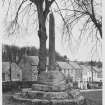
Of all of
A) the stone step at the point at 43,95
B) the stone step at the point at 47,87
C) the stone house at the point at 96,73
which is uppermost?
the stone house at the point at 96,73

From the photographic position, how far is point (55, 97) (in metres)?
4.14

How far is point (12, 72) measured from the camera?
12.9 feet

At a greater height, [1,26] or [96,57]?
[1,26]

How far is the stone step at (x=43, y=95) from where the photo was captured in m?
4.13

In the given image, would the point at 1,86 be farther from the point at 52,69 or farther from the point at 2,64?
the point at 52,69

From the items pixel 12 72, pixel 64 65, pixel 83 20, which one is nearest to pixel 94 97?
pixel 64 65

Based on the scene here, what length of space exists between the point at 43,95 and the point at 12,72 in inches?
26.3

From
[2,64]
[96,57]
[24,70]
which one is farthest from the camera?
[2,64]

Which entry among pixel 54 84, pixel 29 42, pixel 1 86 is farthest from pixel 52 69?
pixel 1 86

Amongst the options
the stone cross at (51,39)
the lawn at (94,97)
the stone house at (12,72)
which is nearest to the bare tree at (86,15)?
the stone cross at (51,39)

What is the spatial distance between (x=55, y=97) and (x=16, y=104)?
0.63 metres

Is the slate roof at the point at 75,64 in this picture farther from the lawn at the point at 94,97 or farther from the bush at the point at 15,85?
the bush at the point at 15,85

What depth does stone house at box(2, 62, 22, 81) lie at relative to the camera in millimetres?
3904

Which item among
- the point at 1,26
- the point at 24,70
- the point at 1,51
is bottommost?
the point at 24,70
